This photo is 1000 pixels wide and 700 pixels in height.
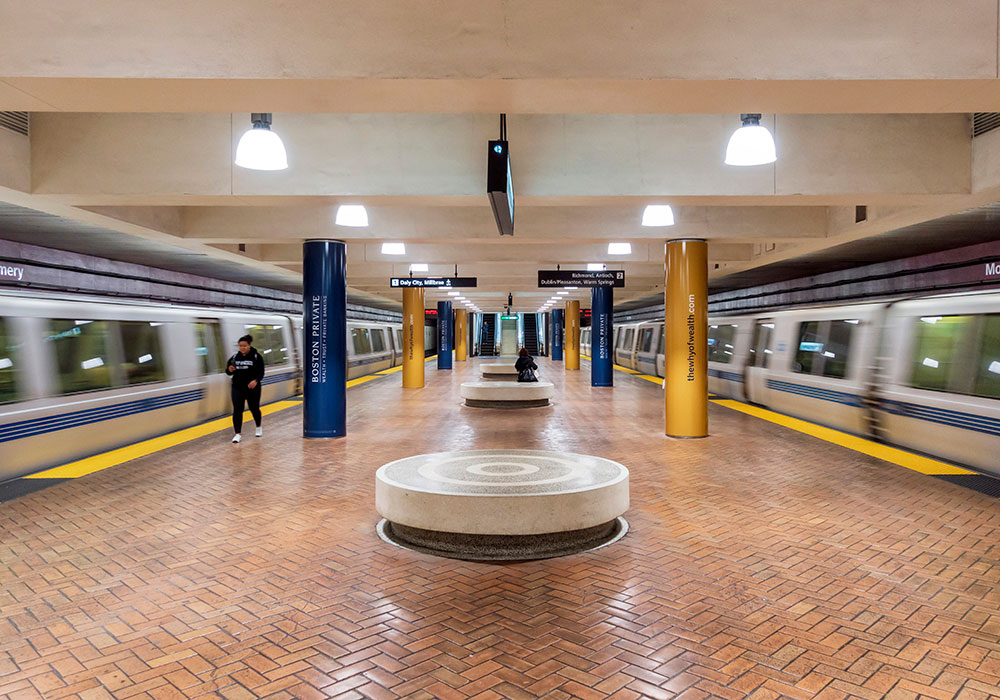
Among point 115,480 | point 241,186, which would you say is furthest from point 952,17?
point 115,480

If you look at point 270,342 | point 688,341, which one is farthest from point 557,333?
point 688,341

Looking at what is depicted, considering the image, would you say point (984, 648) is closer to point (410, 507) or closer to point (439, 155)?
point (410, 507)

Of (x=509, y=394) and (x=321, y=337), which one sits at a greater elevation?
(x=321, y=337)

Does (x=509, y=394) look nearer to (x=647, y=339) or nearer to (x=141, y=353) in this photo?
(x=141, y=353)

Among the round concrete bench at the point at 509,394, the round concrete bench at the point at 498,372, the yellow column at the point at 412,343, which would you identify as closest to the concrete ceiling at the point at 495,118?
the round concrete bench at the point at 509,394

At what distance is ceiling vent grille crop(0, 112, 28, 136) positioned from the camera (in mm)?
6289

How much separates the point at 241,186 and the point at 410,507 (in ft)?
13.8

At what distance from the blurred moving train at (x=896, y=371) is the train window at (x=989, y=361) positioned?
0.04ft

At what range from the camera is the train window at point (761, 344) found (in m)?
14.9

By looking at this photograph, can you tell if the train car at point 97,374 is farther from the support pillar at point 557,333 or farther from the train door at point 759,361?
the support pillar at point 557,333

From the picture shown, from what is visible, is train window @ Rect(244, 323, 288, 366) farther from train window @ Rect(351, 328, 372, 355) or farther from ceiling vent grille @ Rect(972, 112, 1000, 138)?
ceiling vent grille @ Rect(972, 112, 1000, 138)

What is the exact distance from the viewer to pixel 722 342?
18.5 meters

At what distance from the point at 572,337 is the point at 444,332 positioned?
25.4 feet

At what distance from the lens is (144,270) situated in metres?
15.4
